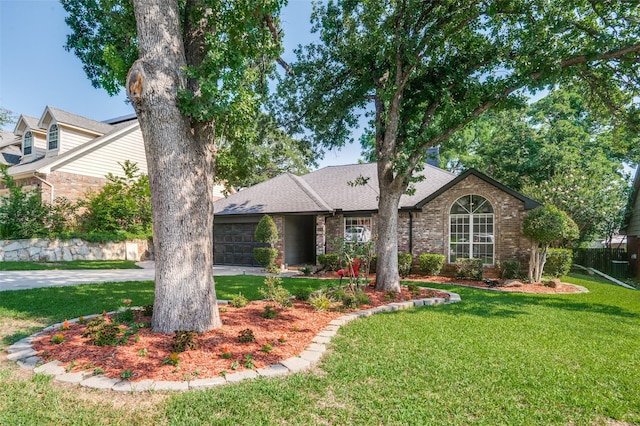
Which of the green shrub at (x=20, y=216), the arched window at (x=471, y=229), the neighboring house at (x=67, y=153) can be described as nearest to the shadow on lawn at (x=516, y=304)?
the arched window at (x=471, y=229)

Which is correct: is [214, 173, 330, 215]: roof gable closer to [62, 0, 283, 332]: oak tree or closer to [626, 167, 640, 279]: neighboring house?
[62, 0, 283, 332]: oak tree

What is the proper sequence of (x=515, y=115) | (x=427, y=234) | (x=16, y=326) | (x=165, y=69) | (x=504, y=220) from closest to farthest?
(x=165, y=69)
(x=16, y=326)
(x=504, y=220)
(x=427, y=234)
(x=515, y=115)

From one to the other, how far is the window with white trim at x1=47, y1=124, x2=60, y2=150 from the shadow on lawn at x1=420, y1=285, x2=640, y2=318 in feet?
67.3

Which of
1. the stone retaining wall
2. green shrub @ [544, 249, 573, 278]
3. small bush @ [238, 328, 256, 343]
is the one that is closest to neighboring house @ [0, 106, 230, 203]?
the stone retaining wall

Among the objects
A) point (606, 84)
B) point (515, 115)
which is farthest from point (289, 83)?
point (515, 115)

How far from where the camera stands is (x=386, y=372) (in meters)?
3.56

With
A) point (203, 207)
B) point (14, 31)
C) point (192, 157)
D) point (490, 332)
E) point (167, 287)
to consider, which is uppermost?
point (14, 31)

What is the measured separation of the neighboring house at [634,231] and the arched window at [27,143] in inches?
→ 1172

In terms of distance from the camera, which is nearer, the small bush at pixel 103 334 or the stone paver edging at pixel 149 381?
the stone paver edging at pixel 149 381

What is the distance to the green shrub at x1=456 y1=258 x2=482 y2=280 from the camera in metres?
11.4

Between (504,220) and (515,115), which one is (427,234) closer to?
(504,220)

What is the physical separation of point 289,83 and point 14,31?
8.27 m

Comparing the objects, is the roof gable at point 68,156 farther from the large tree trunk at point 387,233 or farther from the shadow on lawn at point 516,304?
the shadow on lawn at point 516,304

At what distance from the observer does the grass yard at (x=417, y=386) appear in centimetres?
272
